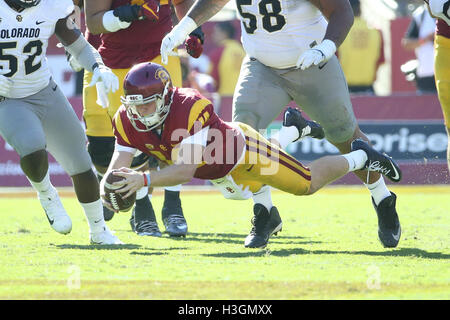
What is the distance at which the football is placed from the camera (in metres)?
4.80

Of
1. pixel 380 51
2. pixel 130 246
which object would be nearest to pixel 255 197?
pixel 130 246

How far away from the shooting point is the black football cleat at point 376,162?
5.60m

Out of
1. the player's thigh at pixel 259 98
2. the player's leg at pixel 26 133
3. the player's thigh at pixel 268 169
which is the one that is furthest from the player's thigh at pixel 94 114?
the player's thigh at pixel 268 169

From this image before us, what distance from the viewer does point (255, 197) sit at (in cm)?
573

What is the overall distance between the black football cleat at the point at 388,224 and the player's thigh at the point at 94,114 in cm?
212

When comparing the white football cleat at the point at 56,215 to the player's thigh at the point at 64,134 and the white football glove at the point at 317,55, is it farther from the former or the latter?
the white football glove at the point at 317,55

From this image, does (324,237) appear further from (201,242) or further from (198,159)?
(198,159)

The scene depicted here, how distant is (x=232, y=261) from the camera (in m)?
5.05

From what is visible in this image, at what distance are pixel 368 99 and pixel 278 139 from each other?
528 centimetres

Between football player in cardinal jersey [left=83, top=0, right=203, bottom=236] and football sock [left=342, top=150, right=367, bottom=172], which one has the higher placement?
football sock [left=342, top=150, right=367, bottom=172]

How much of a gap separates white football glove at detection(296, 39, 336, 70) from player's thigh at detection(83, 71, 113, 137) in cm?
181

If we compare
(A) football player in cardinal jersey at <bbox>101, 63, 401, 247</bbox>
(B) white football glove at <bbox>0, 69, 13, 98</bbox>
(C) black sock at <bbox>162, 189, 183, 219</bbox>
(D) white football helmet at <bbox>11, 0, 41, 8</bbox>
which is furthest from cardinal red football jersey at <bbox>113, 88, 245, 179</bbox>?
(C) black sock at <bbox>162, 189, 183, 219</bbox>

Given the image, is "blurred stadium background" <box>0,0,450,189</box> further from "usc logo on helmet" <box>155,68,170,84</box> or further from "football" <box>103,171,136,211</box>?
"football" <box>103,171,136,211</box>

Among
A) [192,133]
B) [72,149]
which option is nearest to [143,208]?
[72,149]
